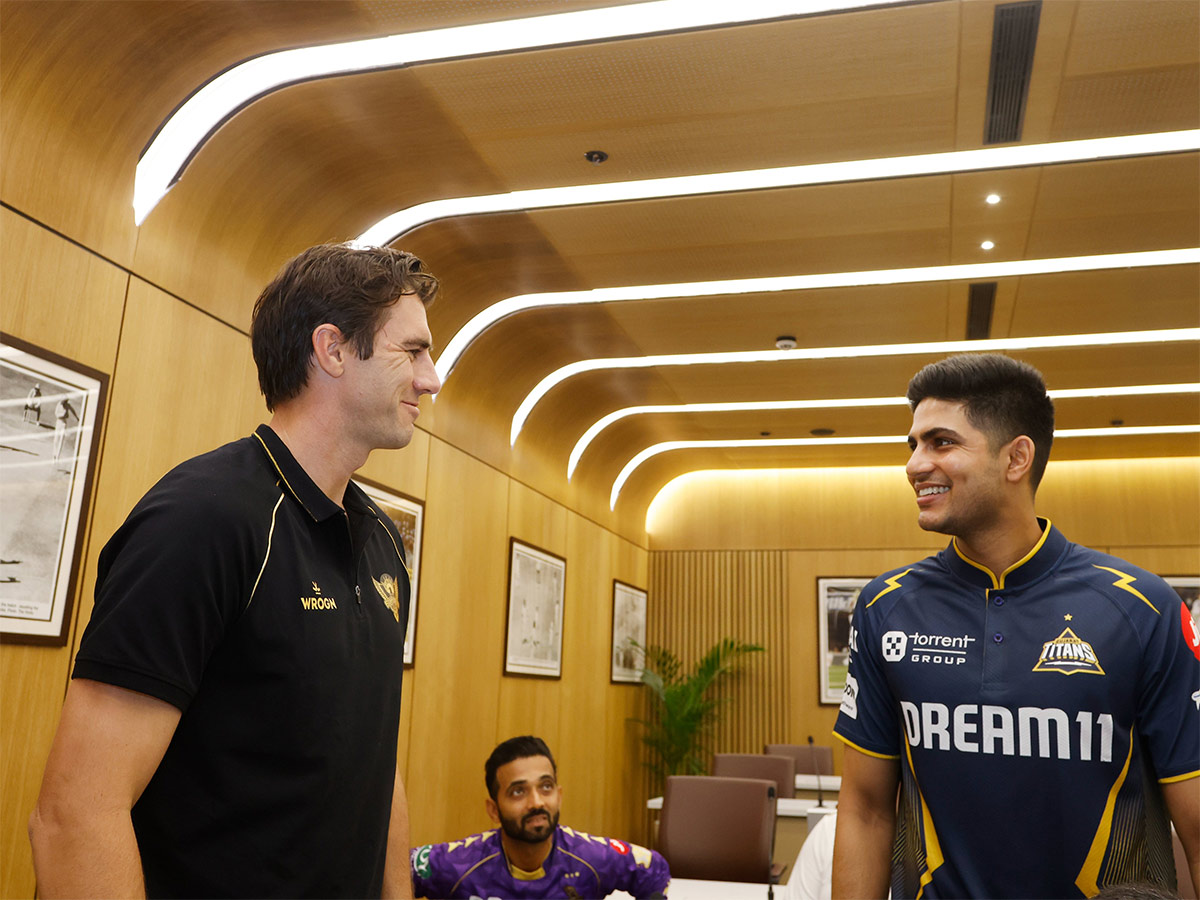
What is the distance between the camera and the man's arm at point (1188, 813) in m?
1.54

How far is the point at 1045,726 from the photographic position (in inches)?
64.4

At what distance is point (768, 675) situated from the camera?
33.9 ft

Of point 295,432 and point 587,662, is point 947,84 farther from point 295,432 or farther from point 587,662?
point 587,662

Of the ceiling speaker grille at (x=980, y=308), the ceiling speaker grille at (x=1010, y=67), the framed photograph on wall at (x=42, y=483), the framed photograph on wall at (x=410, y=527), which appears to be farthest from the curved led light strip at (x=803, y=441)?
the framed photograph on wall at (x=42, y=483)

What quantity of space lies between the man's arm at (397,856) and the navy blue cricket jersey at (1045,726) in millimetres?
874

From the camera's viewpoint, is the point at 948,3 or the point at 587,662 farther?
the point at 587,662

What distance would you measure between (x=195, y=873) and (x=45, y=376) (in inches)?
105

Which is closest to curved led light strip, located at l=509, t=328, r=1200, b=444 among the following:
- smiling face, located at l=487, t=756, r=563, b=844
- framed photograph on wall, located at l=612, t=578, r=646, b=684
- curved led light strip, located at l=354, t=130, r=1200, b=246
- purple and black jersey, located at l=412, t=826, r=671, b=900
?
curved led light strip, located at l=354, t=130, r=1200, b=246

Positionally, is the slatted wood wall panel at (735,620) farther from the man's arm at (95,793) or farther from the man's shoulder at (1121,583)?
the man's arm at (95,793)

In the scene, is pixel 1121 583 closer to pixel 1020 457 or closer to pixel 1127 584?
pixel 1127 584

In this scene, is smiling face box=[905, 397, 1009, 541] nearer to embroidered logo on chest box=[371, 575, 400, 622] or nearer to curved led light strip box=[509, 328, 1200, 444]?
embroidered logo on chest box=[371, 575, 400, 622]

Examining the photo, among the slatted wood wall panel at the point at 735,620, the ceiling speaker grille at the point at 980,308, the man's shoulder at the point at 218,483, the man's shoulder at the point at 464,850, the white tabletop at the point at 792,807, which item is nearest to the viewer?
the man's shoulder at the point at 218,483

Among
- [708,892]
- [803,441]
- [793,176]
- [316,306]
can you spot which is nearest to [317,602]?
[316,306]

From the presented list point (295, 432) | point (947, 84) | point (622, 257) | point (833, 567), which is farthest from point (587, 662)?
point (295, 432)
